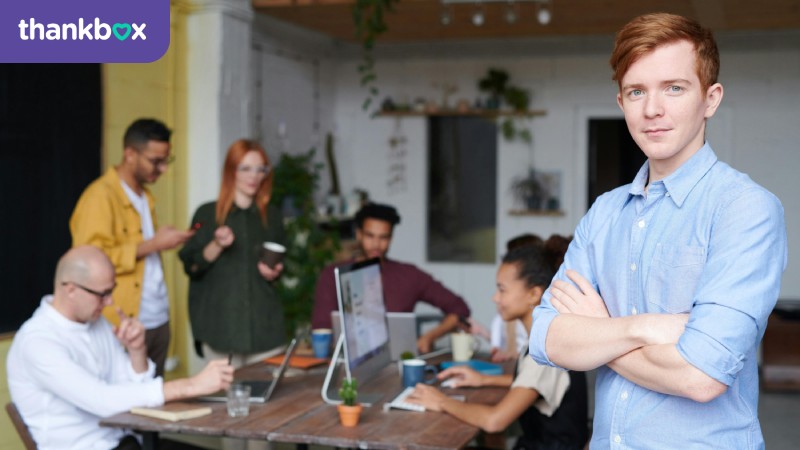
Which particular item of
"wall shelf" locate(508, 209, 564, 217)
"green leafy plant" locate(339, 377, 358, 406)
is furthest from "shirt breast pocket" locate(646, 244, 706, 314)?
"wall shelf" locate(508, 209, 564, 217)

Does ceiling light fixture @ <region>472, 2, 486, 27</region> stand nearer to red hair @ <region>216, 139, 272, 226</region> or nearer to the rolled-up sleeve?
red hair @ <region>216, 139, 272, 226</region>

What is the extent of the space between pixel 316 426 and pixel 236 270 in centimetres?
150

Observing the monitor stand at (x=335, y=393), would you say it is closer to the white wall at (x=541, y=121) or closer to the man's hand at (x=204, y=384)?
the man's hand at (x=204, y=384)

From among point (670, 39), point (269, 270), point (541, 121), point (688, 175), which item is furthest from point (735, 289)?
point (541, 121)

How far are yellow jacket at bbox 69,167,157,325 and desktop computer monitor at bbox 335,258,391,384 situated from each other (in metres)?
1.20

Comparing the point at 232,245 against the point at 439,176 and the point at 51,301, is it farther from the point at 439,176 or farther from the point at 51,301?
the point at 439,176

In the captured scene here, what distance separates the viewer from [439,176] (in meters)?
8.47

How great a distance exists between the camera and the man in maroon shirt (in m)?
4.25

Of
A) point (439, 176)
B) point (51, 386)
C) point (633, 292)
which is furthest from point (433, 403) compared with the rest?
point (439, 176)

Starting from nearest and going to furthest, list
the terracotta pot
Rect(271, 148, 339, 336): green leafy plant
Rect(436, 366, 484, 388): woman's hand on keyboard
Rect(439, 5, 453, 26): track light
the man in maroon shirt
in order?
the terracotta pot
Rect(436, 366, 484, 388): woman's hand on keyboard
the man in maroon shirt
Rect(439, 5, 453, 26): track light
Rect(271, 148, 339, 336): green leafy plant

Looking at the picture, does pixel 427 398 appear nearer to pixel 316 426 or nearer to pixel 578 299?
pixel 316 426

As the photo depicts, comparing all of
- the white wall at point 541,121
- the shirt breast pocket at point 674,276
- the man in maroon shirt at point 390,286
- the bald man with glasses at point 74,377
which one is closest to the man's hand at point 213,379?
the bald man with glasses at point 74,377

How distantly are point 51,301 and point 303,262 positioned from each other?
3.92 meters

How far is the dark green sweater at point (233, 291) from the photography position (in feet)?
13.5
